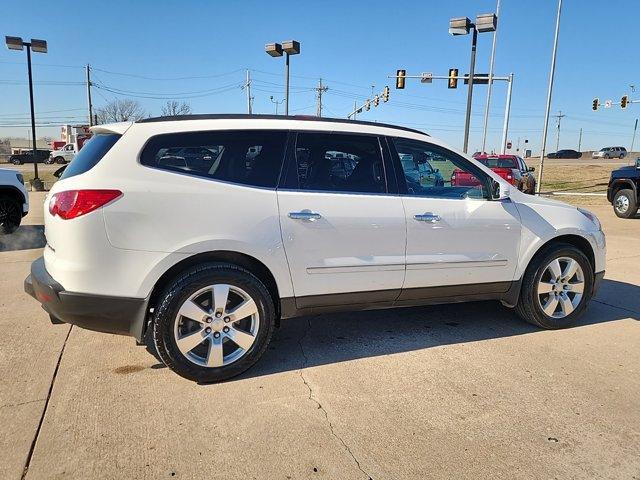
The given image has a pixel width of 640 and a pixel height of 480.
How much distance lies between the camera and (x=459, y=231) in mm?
3975

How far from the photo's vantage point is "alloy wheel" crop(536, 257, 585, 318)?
443 cm

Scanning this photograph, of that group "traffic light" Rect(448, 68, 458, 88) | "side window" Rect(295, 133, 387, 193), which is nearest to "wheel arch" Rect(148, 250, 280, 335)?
"side window" Rect(295, 133, 387, 193)

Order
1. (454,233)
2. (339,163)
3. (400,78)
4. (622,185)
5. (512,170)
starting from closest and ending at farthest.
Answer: (339,163)
(454,233)
(622,185)
(512,170)
(400,78)

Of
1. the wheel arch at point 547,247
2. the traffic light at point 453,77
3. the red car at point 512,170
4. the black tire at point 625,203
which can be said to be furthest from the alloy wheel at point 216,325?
the traffic light at point 453,77

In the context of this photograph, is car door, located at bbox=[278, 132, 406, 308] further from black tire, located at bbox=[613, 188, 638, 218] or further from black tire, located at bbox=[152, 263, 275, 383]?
black tire, located at bbox=[613, 188, 638, 218]

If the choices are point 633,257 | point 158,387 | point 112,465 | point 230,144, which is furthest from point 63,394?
point 633,257

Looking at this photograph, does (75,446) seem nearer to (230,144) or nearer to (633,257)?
(230,144)

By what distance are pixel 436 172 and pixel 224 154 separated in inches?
72.1

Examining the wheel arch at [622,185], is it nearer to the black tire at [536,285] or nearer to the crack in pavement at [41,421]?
the black tire at [536,285]

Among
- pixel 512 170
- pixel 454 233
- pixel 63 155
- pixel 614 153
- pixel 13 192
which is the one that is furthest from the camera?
pixel 614 153

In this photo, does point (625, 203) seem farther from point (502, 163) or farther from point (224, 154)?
point (224, 154)

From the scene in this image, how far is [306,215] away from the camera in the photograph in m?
3.46

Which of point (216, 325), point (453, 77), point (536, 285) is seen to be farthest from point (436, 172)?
point (453, 77)

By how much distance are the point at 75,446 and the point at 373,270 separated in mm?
2242
